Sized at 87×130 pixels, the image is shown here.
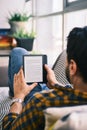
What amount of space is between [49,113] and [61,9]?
2.09 meters

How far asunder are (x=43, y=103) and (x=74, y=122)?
0.76 feet

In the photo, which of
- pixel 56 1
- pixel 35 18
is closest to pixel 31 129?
pixel 56 1

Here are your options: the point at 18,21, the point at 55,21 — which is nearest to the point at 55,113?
the point at 55,21

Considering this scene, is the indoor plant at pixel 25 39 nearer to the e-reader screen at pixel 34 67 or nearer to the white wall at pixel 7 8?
the white wall at pixel 7 8

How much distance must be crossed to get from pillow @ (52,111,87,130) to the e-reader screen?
847mm

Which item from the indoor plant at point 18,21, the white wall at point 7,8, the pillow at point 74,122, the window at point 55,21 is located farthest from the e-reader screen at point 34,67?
the white wall at point 7,8

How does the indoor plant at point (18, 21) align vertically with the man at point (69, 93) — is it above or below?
above

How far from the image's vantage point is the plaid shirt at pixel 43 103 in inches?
32.3

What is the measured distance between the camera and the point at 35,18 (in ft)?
11.8

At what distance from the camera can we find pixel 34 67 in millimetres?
1515

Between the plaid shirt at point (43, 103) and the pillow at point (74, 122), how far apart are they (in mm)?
149

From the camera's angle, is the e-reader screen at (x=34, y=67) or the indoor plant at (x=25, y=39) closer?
the e-reader screen at (x=34, y=67)

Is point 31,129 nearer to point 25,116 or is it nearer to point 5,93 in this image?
point 25,116

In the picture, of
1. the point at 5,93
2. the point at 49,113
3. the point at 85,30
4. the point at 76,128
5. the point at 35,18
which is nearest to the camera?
the point at 76,128
